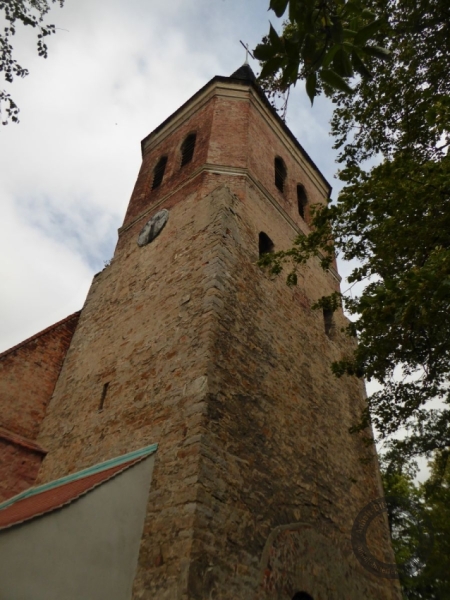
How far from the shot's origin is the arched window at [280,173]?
1325 centimetres

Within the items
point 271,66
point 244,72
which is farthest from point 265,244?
point 244,72

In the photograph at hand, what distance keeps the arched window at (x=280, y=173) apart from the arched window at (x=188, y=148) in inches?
100

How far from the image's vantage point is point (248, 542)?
578 cm

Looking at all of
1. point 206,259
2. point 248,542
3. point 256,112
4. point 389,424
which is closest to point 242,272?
point 206,259

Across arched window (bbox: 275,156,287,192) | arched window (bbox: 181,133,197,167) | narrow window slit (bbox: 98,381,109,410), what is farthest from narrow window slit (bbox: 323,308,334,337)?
arched window (bbox: 181,133,197,167)

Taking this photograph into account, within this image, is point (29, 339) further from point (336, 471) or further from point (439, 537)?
point (439, 537)

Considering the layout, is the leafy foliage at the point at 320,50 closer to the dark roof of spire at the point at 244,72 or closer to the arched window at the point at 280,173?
the arched window at the point at 280,173

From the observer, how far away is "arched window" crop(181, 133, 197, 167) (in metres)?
12.9

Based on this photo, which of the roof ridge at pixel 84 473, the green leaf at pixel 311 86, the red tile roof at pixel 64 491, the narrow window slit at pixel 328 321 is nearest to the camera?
the green leaf at pixel 311 86

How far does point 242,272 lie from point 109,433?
3722 mm

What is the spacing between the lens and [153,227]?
11086mm

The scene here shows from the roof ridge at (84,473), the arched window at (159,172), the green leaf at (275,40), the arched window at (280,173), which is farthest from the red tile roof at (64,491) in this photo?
the arched window at (280,173)

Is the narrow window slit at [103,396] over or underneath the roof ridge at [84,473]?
→ over

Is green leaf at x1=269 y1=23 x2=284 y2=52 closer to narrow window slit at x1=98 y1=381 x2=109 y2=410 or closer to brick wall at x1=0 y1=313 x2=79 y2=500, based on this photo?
narrow window slit at x1=98 y1=381 x2=109 y2=410
